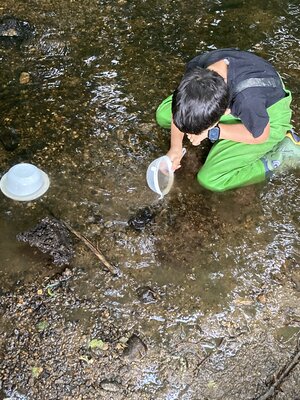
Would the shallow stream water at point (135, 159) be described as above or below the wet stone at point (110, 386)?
above

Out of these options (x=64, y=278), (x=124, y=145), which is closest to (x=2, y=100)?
Answer: (x=124, y=145)

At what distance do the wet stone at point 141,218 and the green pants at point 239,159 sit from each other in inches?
14.7

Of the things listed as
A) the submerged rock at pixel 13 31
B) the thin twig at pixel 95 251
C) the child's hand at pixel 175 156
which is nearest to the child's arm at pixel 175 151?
the child's hand at pixel 175 156

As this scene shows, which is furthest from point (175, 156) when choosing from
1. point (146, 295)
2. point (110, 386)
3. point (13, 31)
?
point (13, 31)

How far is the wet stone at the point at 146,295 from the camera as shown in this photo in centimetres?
245

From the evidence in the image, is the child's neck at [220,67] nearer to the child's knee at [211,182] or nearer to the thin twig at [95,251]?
the child's knee at [211,182]

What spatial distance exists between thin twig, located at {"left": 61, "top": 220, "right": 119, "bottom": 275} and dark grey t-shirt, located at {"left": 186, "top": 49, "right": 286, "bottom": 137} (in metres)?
1.01

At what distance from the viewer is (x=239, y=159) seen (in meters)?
2.87

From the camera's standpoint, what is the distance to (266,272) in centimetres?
258

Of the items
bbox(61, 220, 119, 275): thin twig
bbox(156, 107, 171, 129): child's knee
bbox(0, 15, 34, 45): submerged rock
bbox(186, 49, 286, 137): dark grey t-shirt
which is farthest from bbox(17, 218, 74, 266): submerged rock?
bbox(0, 15, 34, 45): submerged rock

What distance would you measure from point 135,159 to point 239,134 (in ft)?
2.22

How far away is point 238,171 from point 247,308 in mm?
836

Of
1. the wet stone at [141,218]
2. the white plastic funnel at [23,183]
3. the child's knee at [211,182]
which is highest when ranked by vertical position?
the white plastic funnel at [23,183]

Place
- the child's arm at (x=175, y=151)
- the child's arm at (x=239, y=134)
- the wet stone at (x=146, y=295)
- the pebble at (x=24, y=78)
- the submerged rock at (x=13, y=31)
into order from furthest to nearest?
the submerged rock at (x=13, y=31), the pebble at (x=24, y=78), the child's arm at (x=175, y=151), the child's arm at (x=239, y=134), the wet stone at (x=146, y=295)
